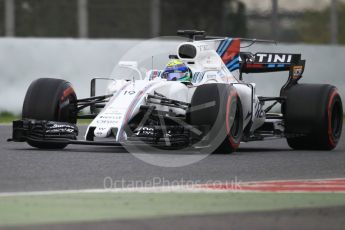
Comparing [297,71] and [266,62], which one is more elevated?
[266,62]

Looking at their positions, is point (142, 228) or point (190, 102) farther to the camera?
point (190, 102)

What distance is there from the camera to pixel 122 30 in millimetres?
20797

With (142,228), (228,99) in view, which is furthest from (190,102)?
(142,228)

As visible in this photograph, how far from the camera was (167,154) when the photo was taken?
480 inches

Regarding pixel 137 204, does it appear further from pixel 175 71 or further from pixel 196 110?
pixel 175 71

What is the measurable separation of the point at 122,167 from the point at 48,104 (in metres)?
2.43

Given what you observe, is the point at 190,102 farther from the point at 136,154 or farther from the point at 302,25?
the point at 302,25

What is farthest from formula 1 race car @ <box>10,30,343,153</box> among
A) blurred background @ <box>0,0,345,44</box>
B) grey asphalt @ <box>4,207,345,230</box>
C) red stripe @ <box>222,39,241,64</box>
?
blurred background @ <box>0,0,345,44</box>

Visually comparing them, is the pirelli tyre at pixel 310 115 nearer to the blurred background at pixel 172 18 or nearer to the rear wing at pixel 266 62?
the rear wing at pixel 266 62

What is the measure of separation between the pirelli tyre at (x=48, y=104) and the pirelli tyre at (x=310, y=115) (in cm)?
298

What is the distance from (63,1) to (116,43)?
4.28 ft

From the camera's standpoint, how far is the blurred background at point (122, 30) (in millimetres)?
19375

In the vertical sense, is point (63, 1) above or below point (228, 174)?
above

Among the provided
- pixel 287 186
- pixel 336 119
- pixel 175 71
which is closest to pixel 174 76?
pixel 175 71
